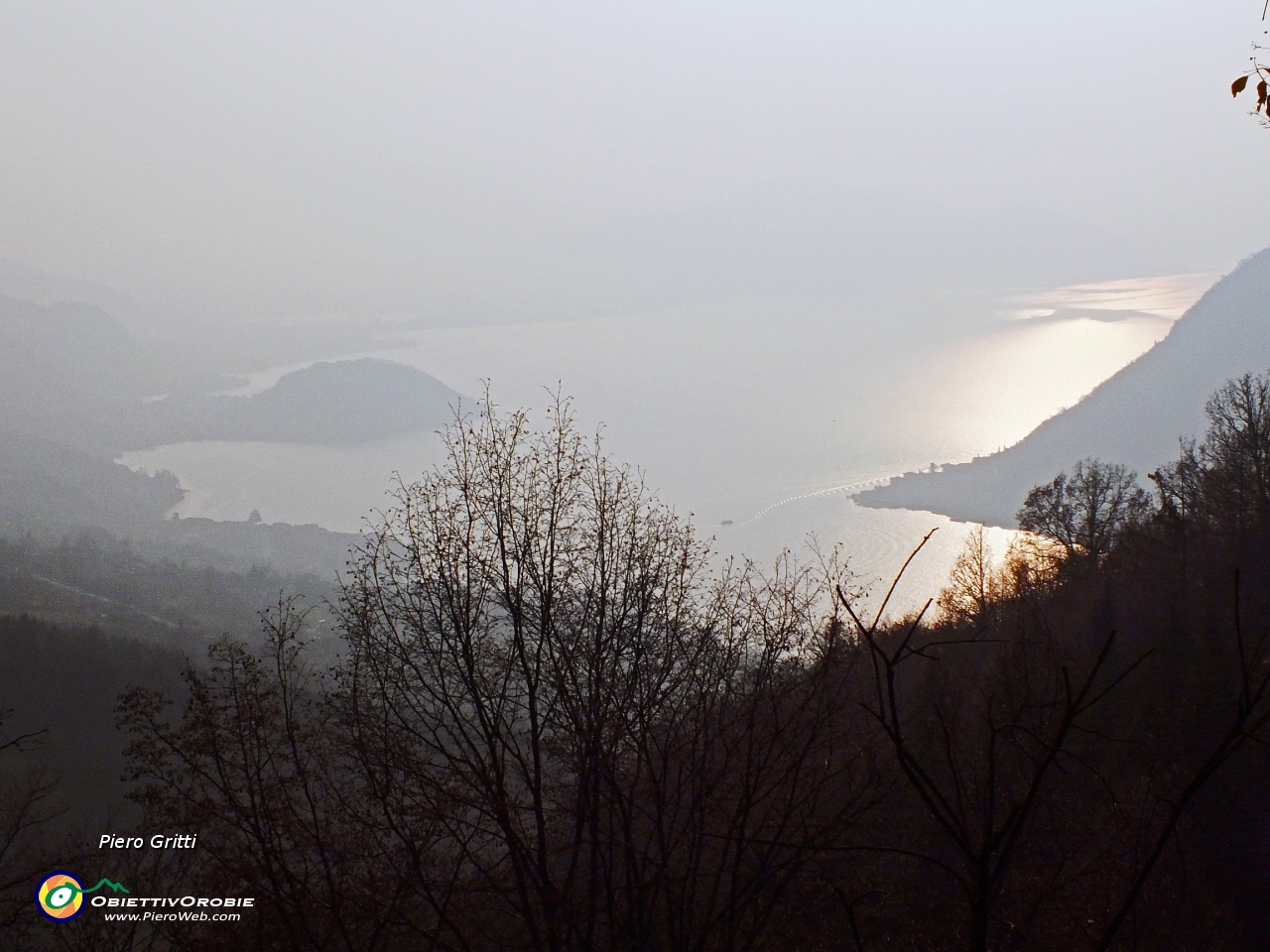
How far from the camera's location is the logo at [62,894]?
614cm

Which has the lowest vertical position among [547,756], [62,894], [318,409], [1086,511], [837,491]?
[62,894]

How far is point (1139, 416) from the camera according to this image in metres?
45.8

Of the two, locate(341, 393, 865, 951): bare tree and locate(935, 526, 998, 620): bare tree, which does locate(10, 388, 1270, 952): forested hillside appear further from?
locate(935, 526, 998, 620): bare tree

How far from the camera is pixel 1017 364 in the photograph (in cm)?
7225

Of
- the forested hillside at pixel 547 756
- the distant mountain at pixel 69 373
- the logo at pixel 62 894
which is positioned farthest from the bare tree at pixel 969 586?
the distant mountain at pixel 69 373

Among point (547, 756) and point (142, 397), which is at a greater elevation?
point (142, 397)

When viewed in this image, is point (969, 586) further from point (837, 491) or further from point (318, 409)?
point (318, 409)

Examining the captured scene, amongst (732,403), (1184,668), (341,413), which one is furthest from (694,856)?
(341,413)

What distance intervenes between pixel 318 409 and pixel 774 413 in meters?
65.2

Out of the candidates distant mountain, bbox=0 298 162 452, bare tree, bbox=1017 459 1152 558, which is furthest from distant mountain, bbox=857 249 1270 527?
distant mountain, bbox=0 298 162 452

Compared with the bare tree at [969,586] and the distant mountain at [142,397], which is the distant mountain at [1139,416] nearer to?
the bare tree at [969,586]

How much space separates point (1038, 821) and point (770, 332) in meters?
101

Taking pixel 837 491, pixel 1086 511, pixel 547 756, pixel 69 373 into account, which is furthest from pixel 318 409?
pixel 547 756

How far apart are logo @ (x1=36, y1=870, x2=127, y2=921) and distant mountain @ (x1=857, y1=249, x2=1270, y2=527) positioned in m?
31.6
